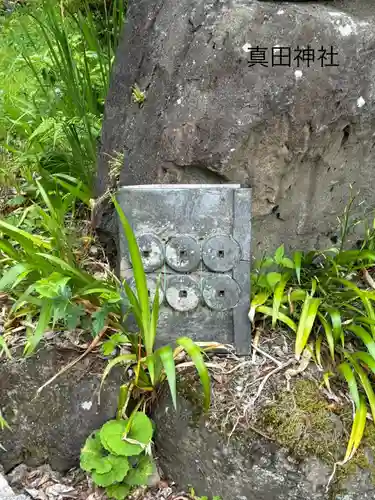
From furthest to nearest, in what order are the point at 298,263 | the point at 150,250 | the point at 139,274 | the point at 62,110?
1. the point at 62,110
2. the point at 298,263
3. the point at 150,250
4. the point at 139,274

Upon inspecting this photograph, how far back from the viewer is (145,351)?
2.04 metres

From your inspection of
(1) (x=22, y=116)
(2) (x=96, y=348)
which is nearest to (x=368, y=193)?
(2) (x=96, y=348)

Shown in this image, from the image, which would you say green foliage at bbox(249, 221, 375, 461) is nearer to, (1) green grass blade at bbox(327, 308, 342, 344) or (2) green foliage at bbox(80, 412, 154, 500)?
(1) green grass blade at bbox(327, 308, 342, 344)

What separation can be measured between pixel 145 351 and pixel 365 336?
31.9 inches

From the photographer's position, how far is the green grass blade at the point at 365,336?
1927 millimetres

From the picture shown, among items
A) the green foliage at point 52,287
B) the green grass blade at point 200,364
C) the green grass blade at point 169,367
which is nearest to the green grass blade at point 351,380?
the green grass blade at point 200,364

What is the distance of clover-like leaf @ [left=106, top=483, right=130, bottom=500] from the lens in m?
1.83

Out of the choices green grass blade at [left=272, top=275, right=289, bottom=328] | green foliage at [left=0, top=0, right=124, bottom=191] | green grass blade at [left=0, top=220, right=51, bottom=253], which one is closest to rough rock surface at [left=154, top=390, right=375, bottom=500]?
green grass blade at [left=272, top=275, right=289, bottom=328]

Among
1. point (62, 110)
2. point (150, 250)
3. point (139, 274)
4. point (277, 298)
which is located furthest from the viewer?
point (62, 110)

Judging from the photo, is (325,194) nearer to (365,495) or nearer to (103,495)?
(365,495)

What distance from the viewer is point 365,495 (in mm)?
1782

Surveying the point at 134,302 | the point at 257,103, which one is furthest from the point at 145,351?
the point at 257,103

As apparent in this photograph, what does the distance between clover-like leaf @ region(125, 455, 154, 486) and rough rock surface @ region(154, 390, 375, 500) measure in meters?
0.13

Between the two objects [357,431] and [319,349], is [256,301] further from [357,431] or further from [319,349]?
[357,431]
